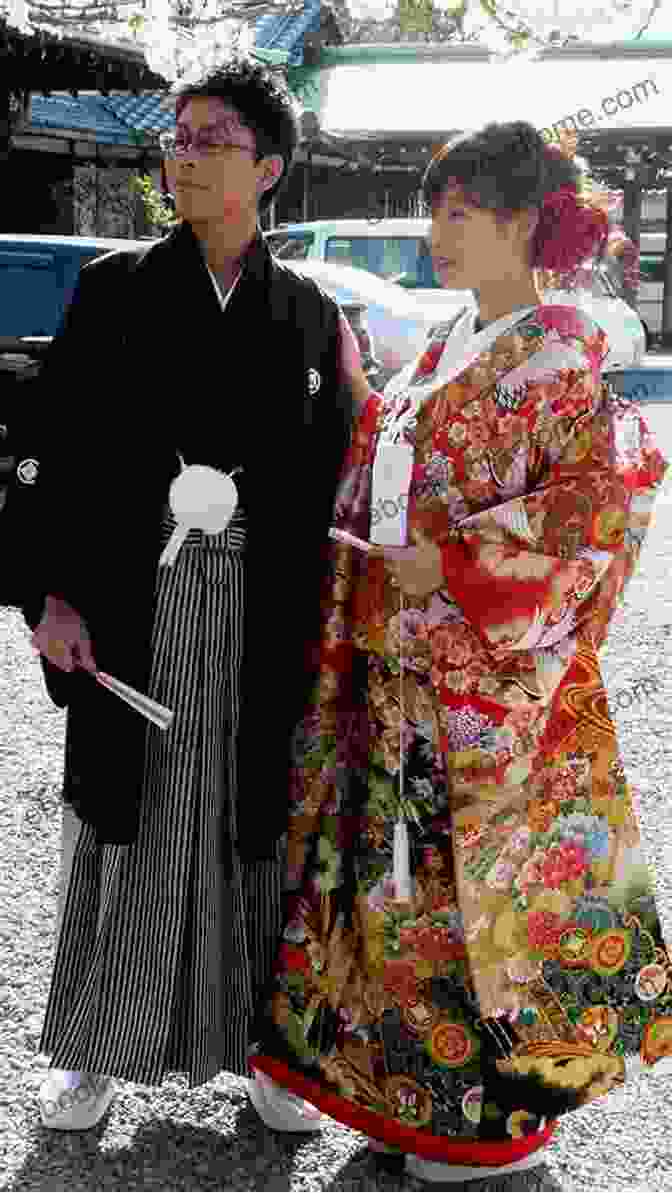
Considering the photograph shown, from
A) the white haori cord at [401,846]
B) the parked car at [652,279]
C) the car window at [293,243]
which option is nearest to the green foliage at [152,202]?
the car window at [293,243]

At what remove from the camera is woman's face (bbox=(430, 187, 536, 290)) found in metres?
2.30

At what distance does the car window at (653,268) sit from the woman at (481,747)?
20.2 meters

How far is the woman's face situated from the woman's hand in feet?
1.38

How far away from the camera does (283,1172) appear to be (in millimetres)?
2533

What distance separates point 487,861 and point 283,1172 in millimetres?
668

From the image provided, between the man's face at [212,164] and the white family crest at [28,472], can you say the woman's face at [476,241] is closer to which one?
the man's face at [212,164]

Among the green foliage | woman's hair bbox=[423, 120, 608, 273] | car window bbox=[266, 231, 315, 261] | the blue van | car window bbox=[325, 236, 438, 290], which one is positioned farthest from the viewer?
the green foliage

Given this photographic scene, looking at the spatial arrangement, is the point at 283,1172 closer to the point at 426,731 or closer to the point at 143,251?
the point at 426,731

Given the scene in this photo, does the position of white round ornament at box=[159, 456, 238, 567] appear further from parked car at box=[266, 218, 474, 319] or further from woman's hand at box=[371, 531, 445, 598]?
parked car at box=[266, 218, 474, 319]

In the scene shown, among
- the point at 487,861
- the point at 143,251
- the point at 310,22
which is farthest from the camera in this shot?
the point at 310,22

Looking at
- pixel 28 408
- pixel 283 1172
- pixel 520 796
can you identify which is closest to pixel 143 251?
pixel 28 408

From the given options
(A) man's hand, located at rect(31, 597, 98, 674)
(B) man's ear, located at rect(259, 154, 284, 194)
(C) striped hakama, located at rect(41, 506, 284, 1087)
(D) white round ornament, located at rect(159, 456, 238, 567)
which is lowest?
(C) striped hakama, located at rect(41, 506, 284, 1087)

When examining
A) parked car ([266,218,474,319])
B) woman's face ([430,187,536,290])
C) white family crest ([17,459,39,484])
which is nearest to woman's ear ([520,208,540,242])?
woman's face ([430,187,536,290])

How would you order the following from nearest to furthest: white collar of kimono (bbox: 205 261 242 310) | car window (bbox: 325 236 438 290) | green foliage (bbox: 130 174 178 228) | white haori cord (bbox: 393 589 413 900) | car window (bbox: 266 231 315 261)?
white haori cord (bbox: 393 589 413 900) → white collar of kimono (bbox: 205 261 242 310) → car window (bbox: 266 231 315 261) → car window (bbox: 325 236 438 290) → green foliage (bbox: 130 174 178 228)
